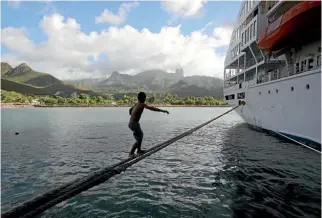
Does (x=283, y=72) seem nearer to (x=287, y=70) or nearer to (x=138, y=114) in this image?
(x=287, y=70)

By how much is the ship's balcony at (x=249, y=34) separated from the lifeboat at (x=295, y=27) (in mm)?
5593

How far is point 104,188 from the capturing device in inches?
439

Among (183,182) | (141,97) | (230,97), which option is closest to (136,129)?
(141,97)

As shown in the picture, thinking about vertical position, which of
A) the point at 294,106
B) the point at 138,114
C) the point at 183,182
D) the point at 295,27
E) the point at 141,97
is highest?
the point at 295,27

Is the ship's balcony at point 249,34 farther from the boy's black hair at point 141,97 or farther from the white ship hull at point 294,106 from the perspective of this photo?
the boy's black hair at point 141,97

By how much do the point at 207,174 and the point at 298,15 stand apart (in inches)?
484

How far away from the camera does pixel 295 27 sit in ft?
55.6

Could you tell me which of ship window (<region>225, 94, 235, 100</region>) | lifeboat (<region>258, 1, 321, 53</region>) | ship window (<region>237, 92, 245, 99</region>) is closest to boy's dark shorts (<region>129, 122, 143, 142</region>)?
lifeboat (<region>258, 1, 321, 53</region>)

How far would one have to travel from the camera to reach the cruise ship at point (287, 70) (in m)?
15.1

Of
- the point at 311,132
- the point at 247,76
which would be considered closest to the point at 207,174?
the point at 311,132

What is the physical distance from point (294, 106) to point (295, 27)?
18.7 feet

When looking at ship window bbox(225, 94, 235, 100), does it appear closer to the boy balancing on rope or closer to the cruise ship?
the cruise ship

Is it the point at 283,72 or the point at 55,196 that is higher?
A: the point at 283,72

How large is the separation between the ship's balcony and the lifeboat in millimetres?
5593
